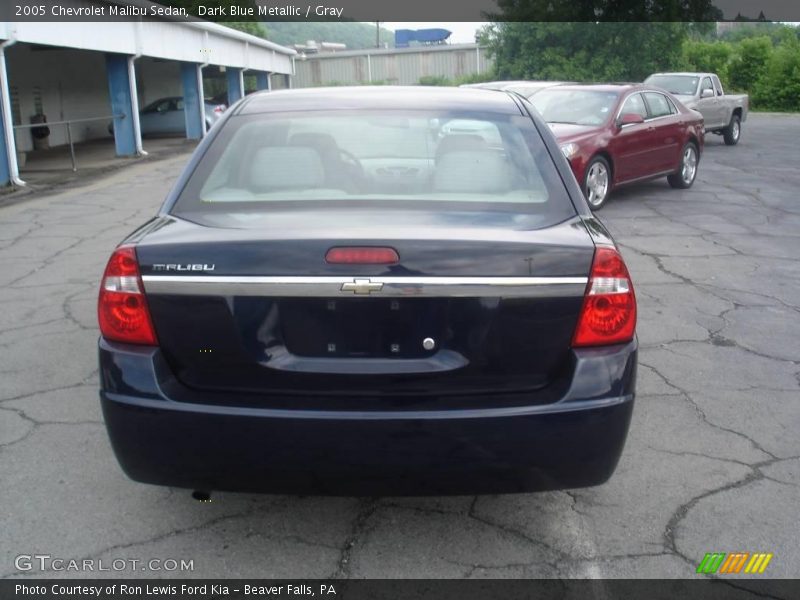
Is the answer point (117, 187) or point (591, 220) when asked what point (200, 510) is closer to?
point (591, 220)

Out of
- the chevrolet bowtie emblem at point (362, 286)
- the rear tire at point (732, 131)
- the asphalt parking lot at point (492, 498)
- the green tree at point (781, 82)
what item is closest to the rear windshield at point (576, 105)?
the asphalt parking lot at point (492, 498)

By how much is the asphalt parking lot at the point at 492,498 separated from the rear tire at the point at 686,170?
22.2ft

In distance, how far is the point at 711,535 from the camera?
3318mm

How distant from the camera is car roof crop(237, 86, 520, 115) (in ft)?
12.7

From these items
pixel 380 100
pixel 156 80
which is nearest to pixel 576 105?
pixel 380 100

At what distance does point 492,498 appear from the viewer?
3639 millimetres

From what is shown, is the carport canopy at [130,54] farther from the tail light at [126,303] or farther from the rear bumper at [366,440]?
the rear bumper at [366,440]

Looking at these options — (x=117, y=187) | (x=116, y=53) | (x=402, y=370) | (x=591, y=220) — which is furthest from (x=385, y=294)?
(x=116, y=53)

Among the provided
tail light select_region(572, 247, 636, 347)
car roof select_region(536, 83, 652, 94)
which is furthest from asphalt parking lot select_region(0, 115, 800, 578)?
car roof select_region(536, 83, 652, 94)

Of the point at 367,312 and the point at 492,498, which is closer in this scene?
the point at 367,312

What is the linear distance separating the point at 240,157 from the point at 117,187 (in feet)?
37.6
